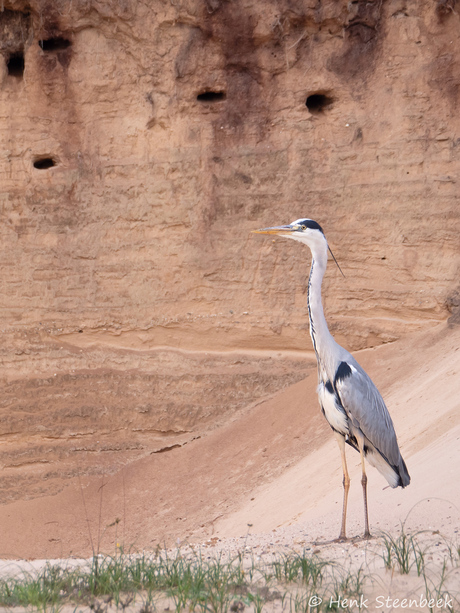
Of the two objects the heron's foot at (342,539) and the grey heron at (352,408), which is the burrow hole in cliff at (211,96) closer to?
the grey heron at (352,408)

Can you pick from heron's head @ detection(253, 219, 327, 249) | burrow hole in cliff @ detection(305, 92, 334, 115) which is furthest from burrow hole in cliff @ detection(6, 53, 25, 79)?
heron's head @ detection(253, 219, 327, 249)

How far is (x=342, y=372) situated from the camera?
5.08 meters

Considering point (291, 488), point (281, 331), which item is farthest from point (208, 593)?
point (281, 331)

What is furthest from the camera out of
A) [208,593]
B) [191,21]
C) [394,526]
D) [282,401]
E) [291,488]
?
[191,21]

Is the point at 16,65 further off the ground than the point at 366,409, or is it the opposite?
the point at 16,65

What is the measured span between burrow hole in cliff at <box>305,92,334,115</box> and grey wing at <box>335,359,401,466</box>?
6282 mm

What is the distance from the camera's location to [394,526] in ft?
16.2

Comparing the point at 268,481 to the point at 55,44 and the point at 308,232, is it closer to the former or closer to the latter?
the point at 308,232

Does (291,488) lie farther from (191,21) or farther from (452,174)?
(191,21)

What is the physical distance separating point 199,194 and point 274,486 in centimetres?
448

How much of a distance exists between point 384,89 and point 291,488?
5878 mm

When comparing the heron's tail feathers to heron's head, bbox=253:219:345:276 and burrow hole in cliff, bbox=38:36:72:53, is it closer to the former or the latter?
heron's head, bbox=253:219:345:276

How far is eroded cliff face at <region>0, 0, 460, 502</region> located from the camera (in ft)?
33.1

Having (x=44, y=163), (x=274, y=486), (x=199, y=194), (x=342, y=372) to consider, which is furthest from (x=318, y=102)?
(x=342, y=372)
